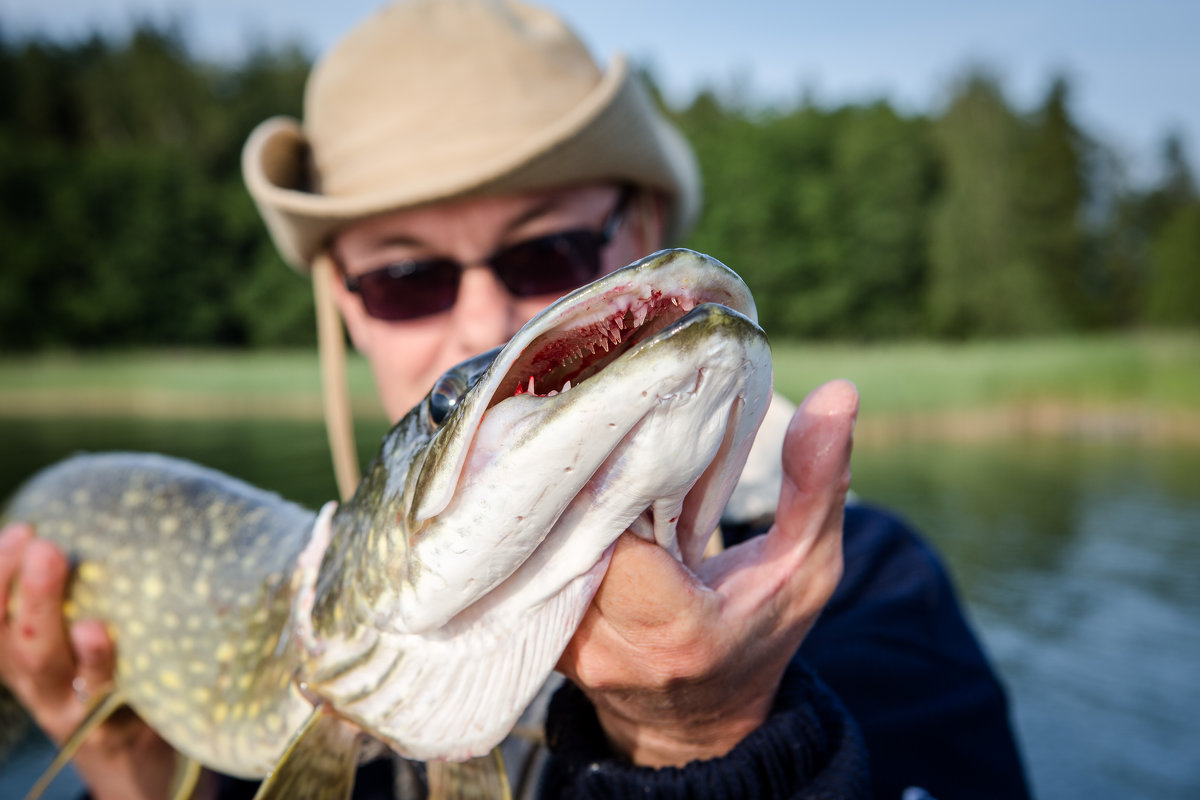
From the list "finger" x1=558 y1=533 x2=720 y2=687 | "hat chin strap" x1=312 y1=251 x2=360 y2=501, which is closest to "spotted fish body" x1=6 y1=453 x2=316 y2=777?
"hat chin strap" x1=312 y1=251 x2=360 y2=501

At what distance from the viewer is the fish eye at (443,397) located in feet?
2.97

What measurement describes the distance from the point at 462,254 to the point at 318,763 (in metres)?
0.98

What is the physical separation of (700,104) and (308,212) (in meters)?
36.7

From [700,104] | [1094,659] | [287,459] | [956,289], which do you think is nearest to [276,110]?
[700,104]

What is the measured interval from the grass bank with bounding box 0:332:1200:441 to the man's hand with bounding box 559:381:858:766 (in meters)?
11.6

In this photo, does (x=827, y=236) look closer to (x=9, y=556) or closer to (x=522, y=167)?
(x=522, y=167)

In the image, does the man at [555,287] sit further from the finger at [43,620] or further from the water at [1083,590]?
the water at [1083,590]

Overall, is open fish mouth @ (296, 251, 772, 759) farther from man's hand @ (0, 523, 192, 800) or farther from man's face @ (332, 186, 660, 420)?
man's hand @ (0, 523, 192, 800)

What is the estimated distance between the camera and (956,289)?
27500 millimetres

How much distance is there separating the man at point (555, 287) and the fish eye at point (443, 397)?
10.9 inches

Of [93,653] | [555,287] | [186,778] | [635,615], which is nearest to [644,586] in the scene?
[635,615]

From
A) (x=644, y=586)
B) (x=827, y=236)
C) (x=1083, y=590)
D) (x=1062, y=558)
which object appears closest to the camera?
(x=644, y=586)

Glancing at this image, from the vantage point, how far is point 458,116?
5.72 ft

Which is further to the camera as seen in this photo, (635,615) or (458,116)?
(458,116)
